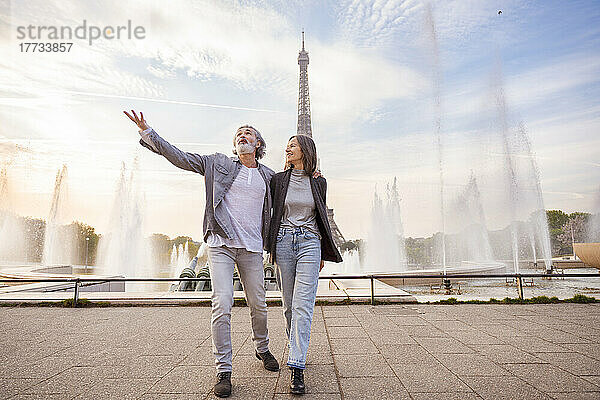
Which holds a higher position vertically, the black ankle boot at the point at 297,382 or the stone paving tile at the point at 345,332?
the black ankle boot at the point at 297,382

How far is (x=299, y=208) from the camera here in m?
3.44

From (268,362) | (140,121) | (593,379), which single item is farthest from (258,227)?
(593,379)

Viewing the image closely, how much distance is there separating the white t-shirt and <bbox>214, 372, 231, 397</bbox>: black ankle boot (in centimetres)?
98

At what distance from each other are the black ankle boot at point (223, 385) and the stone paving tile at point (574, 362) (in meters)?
2.87

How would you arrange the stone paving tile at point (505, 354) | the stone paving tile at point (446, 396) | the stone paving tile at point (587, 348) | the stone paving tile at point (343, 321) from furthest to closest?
the stone paving tile at point (343, 321) < the stone paving tile at point (587, 348) < the stone paving tile at point (505, 354) < the stone paving tile at point (446, 396)

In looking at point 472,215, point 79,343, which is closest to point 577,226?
point 472,215

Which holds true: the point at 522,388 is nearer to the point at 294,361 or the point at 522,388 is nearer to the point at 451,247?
the point at 294,361

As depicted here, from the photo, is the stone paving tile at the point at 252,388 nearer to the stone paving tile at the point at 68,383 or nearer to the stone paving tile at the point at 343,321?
the stone paving tile at the point at 68,383

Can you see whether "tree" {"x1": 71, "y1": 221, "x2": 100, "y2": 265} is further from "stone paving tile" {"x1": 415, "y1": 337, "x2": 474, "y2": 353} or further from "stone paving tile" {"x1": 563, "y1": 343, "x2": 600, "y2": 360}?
"stone paving tile" {"x1": 563, "y1": 343, "x2": 600, "y2": 360}

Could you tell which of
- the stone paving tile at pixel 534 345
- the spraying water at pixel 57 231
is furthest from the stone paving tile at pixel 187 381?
the spraying water at pixel 57 231

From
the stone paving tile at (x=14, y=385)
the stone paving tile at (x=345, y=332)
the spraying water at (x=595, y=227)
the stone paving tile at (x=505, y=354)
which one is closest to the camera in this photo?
the stone paving tile at (x=14, y=385)

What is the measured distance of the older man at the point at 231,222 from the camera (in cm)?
317

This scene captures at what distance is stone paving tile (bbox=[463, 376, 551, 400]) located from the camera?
2789 millimetres

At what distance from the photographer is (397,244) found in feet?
85.7
